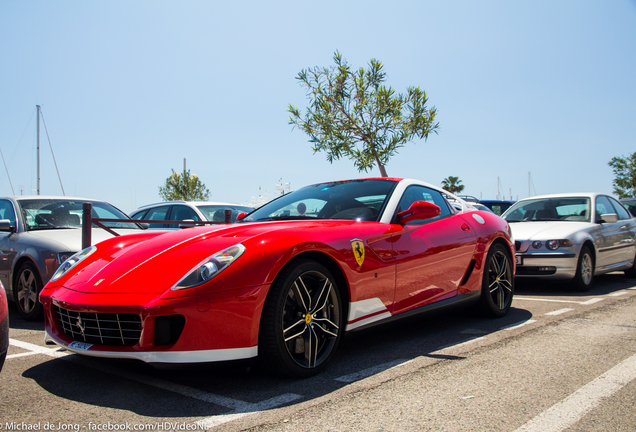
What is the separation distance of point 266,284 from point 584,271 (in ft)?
19.2

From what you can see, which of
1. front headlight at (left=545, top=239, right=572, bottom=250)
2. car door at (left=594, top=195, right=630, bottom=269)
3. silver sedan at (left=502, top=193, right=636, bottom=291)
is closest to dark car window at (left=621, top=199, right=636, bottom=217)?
silver sedan at (left=502, top=193, right=636, bottom=291)

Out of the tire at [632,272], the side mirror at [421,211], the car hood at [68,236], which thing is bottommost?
the tire at [632,272]

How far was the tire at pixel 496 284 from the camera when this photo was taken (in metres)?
4.77

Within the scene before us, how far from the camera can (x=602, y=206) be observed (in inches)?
321

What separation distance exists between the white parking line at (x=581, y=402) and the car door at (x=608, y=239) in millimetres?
4787

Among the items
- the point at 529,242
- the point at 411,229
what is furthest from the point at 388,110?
the point at 411,229

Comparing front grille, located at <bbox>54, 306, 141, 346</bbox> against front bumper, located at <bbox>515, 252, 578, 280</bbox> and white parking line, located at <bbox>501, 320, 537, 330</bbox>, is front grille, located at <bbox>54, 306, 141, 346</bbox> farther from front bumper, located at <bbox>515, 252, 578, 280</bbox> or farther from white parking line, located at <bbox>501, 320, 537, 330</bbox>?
front bumper, located at <bbox>515, 252, 578, 280</bbox>

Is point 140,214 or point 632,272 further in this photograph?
point 140,214

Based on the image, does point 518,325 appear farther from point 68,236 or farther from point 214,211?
point 214,211

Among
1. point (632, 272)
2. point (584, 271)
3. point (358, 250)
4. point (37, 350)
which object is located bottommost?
point (632, 272)

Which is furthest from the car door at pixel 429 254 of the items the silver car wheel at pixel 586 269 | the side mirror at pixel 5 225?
the side mirror at pixel 5 225

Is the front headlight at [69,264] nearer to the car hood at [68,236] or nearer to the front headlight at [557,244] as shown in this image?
the car hood at [68,236]

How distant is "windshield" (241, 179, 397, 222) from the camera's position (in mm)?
3941

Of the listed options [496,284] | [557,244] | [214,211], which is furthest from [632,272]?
[214,211]
